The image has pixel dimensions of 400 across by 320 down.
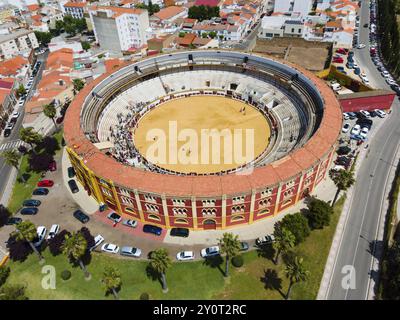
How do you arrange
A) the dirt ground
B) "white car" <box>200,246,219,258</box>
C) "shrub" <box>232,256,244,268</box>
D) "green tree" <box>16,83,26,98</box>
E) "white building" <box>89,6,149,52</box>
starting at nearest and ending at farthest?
1. "shrub" <box>232,256,244,268</box>
2. "white car" <box>200,246,219,258</box>
3. "green tree" <box>16,83,26,98</box>
4. the dirt ground
5. "white building" <box>89,6,149,52</box>

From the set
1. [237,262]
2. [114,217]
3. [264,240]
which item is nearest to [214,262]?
[237,262]

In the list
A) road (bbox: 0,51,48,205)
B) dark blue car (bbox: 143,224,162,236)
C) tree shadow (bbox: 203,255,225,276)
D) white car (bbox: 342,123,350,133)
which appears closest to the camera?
tree shadow (bbox: 203,255,225,276)

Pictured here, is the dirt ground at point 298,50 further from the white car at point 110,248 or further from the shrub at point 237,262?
the white car at point 110,248

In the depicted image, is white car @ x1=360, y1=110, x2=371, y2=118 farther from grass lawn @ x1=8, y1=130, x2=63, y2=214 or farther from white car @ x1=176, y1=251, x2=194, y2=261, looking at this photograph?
grass lawn @ x1=8, y1=130, x2=63, y2=214

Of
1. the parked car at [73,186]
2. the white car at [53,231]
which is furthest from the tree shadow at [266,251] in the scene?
the parked car at [73,186]

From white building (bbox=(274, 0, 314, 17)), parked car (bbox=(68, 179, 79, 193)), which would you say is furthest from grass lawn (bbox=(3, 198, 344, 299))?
white building (bbox=(274, 0, 314, 17))
